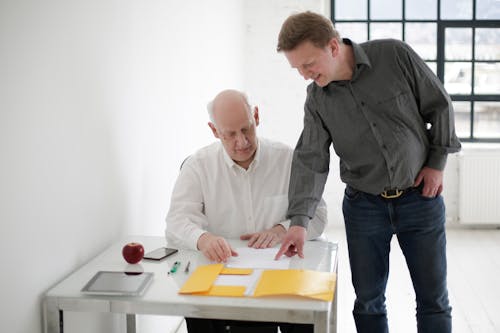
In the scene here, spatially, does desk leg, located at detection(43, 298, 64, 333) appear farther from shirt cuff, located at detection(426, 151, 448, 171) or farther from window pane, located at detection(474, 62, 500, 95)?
window pane, located at detection(474, 62, 500, 95)

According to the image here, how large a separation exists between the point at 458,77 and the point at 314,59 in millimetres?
4338

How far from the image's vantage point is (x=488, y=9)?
583 cm

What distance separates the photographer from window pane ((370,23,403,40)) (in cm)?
592

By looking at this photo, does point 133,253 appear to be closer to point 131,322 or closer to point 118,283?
point 118,283

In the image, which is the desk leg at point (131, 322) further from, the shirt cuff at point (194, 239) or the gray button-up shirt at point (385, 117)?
the gray button-up shirt at point (385, 117)

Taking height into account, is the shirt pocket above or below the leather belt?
below

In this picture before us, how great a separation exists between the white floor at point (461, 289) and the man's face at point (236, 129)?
1.28m

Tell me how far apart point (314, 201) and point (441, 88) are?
57cm

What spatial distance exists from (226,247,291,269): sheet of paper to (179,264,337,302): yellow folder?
6 cm

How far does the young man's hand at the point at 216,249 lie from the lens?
1.99 m

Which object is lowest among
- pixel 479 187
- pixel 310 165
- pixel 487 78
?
pixel 479 187

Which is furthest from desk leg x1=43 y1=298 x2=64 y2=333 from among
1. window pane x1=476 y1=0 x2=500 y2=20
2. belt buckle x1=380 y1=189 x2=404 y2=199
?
window pane x1=476 y1=0 x2=500 y2=20

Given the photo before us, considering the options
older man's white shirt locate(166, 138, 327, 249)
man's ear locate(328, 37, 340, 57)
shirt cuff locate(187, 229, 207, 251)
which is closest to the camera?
man's ear locate(328, 37, 340, 57)

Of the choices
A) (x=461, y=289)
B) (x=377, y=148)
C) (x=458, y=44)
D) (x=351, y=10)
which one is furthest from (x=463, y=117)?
(x=377, y=148)
